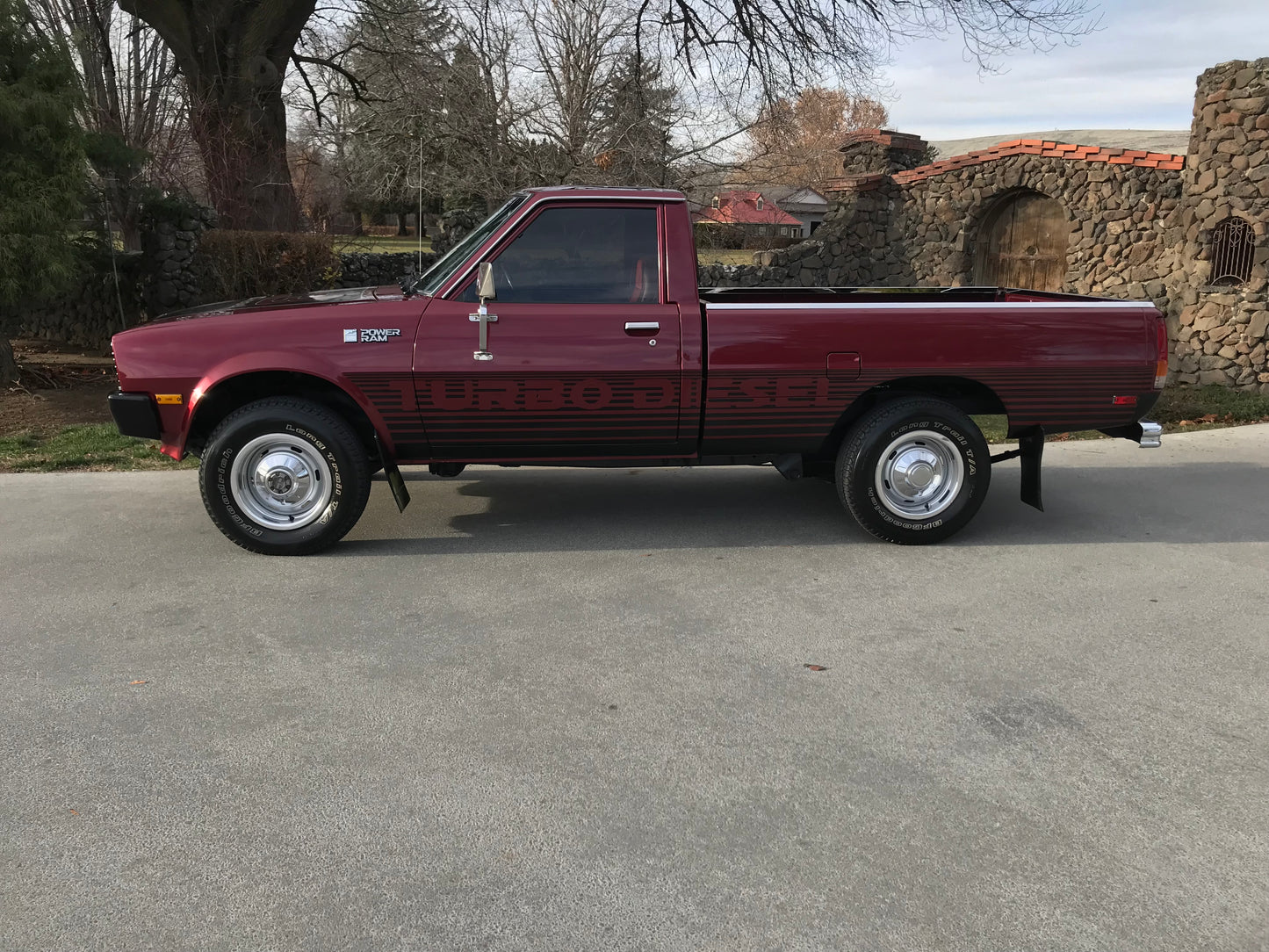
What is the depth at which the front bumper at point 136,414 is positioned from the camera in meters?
5.38

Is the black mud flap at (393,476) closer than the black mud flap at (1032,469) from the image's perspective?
Yes

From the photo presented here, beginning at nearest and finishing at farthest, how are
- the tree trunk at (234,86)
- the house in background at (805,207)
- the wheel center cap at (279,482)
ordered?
the wheel center cap at (279,482), the tree trunk at (234,86), the house in background at (805,207)

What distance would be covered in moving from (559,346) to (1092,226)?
1141 cm

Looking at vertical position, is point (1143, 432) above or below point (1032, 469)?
above

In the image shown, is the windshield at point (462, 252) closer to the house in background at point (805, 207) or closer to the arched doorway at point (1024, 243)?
the arched doorway at point (1024, 243)

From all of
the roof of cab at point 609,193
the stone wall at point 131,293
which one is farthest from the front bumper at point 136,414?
the stone wall at point 131,293

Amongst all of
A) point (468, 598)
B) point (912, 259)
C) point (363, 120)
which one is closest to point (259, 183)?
point (363, 120)

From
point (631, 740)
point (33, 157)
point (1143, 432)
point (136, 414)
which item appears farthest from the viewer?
point (33, 157)

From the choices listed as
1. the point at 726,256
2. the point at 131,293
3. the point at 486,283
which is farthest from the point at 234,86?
the point at 486,283

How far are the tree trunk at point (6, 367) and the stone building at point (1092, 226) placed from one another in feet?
A: 34.8

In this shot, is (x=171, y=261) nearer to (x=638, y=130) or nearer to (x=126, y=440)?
(x=126, y=440)

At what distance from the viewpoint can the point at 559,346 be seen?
5.42 m

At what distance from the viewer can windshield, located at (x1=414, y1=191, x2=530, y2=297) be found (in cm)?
556

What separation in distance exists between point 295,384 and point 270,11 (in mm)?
14008
